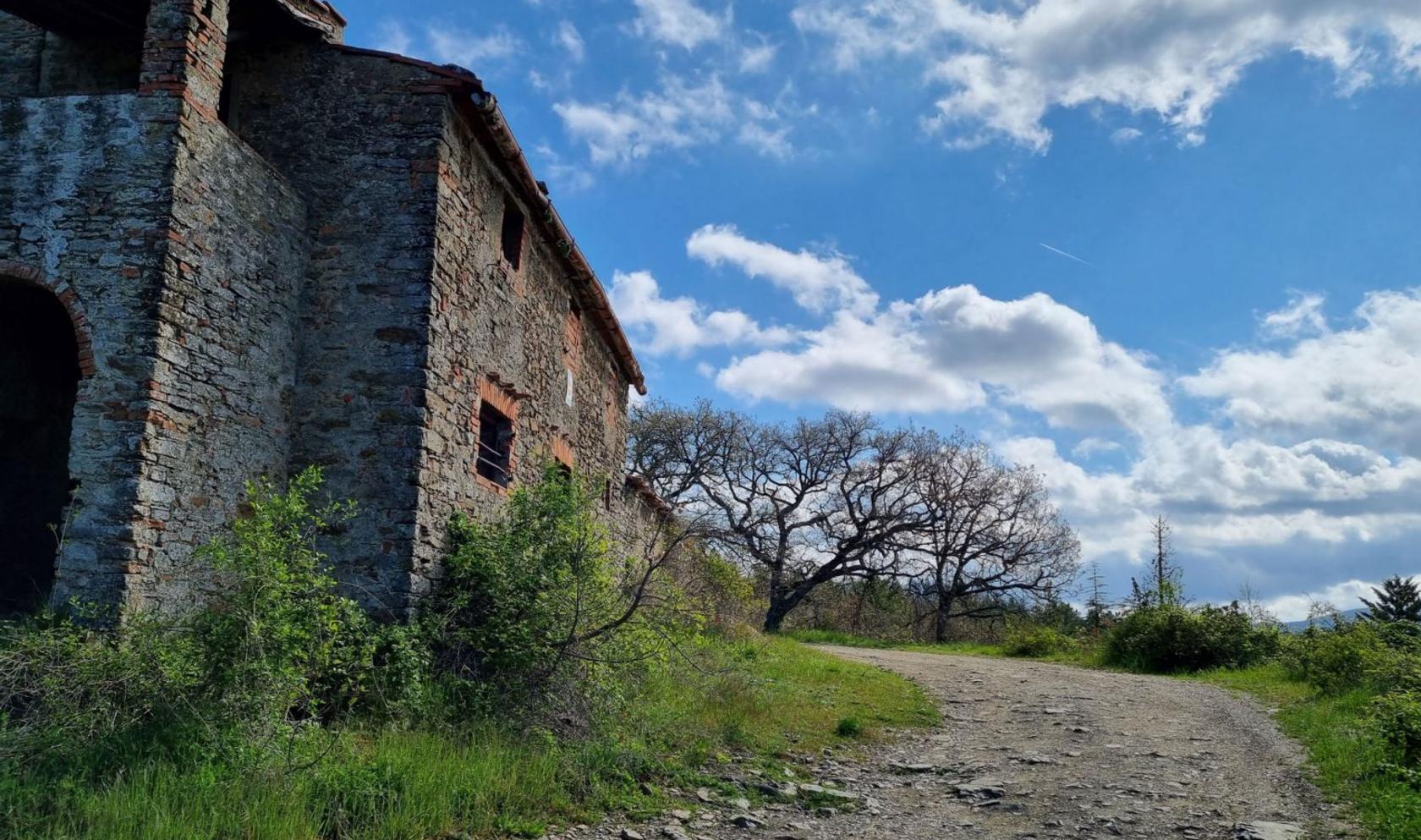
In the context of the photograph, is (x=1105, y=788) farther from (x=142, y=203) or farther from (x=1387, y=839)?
(x=142, y=203)

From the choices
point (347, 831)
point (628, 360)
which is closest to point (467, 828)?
point (347, 831)

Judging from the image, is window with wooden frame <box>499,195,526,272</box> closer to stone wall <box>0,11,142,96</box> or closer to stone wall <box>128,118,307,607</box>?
stone wall <box>128,118,307,607</box>

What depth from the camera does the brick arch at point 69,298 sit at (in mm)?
7016

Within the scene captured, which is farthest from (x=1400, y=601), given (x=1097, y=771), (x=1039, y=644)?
(x=1097, y=771)

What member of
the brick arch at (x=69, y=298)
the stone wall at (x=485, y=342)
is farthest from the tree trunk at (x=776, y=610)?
the brick arch at (x=69, y=298)

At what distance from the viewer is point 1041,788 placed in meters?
7.45

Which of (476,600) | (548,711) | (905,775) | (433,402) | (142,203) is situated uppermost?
(142,203)

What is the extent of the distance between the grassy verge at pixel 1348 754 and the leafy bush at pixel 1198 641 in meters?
3.00

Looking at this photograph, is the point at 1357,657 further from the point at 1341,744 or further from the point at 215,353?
the point at 215,353

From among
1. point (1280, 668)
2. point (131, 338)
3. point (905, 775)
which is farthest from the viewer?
point (1280, 668)

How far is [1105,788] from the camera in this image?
24.3 feet

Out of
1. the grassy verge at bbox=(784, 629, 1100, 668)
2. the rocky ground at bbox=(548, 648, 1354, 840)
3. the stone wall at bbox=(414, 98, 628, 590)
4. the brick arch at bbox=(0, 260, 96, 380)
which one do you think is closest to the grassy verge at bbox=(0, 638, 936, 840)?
the rocky ground at bbox=(548, 648, 1354, 840)

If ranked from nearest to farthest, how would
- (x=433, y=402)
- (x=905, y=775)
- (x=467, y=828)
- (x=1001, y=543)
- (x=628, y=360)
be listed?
1. (x=467, y=828)
2. (x=905, y=775)
3. (x=433, y=402)
4. (x=628, y=360)
5. (x=1001, y=543)

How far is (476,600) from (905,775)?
4.05 meters
